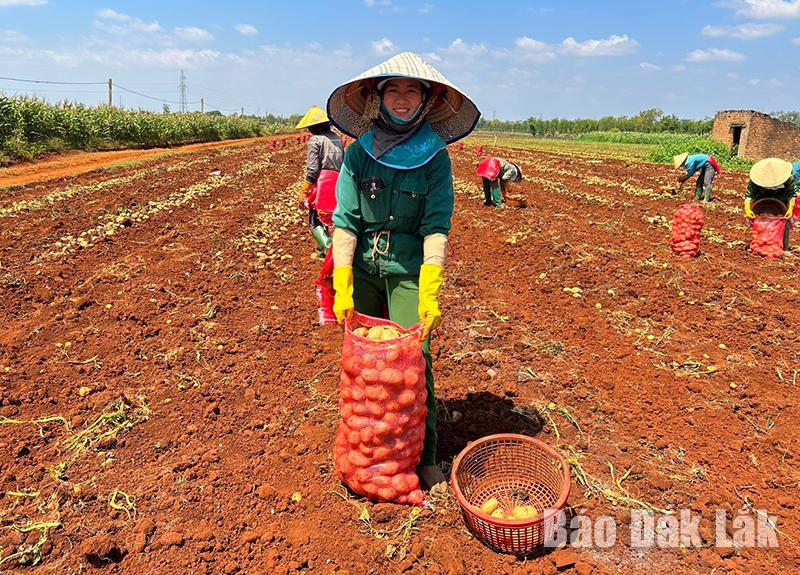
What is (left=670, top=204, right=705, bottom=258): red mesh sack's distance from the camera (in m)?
6.90

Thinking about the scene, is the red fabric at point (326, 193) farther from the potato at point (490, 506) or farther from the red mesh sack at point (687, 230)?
the red mesh sack at point (687, 230)

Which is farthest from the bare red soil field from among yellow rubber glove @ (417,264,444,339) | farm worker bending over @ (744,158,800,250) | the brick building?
the brick building

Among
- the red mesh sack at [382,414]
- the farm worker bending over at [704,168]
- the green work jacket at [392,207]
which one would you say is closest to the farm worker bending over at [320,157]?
the green work jacket at [392,207]

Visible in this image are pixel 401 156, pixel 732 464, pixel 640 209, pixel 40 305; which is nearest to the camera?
pixel 401 156

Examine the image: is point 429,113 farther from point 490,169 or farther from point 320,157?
point 490,169

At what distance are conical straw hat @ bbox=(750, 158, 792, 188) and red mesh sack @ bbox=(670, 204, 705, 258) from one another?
1050 mm

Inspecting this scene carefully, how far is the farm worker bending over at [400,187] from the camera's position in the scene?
8.23 ft

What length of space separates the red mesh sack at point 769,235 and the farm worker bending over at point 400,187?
20.7 ft

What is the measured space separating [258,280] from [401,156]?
3942 mm

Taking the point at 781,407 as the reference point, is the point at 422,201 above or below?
above

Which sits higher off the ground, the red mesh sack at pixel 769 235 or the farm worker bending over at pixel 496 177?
the farm worker bending over at pixel 496 177

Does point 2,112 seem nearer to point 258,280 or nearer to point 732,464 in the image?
point 258,280

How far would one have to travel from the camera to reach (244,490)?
280cm

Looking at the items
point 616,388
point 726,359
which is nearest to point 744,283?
point 726,359
